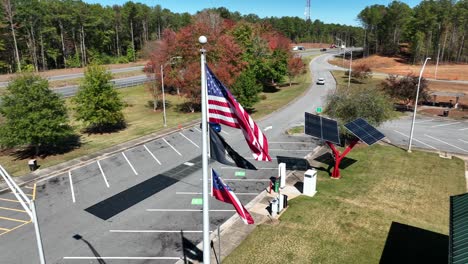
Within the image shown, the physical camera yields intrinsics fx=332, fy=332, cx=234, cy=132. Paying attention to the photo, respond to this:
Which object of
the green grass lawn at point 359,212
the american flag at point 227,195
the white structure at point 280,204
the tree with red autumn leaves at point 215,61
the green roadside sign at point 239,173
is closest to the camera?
the american flag at point 227,195

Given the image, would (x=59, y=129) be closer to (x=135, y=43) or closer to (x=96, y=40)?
(x=96, y=40)

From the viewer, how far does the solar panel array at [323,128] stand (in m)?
24.8

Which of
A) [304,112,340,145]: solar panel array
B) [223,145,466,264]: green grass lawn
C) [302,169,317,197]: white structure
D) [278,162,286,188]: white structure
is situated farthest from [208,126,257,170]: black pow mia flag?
[304,112,340,145]: solar panel array

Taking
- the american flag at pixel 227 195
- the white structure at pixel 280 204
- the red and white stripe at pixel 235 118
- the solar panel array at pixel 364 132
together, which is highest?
the red and white stripe at pixel 235 118

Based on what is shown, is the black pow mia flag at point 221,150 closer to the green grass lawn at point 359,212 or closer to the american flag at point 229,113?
the american flag at point 229,113

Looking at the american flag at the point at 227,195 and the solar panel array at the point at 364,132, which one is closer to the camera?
the american flag at the point at 227,195

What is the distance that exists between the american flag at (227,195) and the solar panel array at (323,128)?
51.7ft

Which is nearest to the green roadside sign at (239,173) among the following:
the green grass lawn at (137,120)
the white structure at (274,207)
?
the white structure at (274,207)

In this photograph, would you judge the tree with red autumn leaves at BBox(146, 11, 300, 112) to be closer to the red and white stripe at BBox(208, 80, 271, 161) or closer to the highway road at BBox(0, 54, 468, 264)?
the highway road at BBox(0, 54, 468, 264)

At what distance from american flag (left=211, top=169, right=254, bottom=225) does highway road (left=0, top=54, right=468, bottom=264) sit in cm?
711

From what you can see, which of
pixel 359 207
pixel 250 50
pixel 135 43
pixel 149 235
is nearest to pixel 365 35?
pixel 250 50

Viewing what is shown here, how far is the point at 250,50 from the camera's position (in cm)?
6469

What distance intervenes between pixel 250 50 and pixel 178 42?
19.2 meters

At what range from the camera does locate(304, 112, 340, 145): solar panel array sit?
2480 cm
